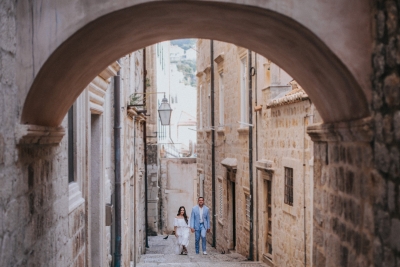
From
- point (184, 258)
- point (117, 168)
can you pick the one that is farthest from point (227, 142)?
point (117, 168)

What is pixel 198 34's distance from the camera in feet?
19.6

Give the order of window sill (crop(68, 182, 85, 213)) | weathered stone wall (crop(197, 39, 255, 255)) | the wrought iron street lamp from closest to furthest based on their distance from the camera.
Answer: window sill (crop(68, 182, 85, 213)) → weathered stone wall (crop(197, 39, 255, 255)) → the wrought iron street lamp

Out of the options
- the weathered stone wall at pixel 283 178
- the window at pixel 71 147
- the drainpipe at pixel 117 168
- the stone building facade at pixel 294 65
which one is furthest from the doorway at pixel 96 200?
the weathered stone wall at pixel 283 178

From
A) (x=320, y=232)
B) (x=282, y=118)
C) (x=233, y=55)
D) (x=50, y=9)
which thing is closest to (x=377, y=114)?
(x=320, y=232)

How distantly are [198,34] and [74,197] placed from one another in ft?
8.13

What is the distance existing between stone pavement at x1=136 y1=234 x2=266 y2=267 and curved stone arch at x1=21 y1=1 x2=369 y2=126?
7.54 m

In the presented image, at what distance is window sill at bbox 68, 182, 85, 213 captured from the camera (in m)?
6.62

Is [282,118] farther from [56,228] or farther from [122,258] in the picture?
[56,228]

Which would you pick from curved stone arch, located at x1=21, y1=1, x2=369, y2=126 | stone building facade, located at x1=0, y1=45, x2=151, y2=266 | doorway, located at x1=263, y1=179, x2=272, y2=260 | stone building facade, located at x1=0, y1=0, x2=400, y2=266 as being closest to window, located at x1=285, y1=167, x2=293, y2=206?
doorway, located at x1=263, y1=179, x2=272, y2=260

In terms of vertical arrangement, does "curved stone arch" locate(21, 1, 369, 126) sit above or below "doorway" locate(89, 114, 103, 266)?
above

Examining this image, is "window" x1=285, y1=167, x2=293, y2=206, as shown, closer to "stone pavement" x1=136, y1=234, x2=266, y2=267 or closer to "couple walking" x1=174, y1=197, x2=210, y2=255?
"stone pavement" x1=136, y1=234, x2=266, y2=267

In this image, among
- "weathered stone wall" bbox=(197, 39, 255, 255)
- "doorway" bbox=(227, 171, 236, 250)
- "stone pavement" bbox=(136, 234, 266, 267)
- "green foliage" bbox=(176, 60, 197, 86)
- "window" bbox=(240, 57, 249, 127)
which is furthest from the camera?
"green foliage" bbox=(176, 60, 197, 86)

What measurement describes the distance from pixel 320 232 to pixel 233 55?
417 inches

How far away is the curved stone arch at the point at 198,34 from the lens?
14.2ft
